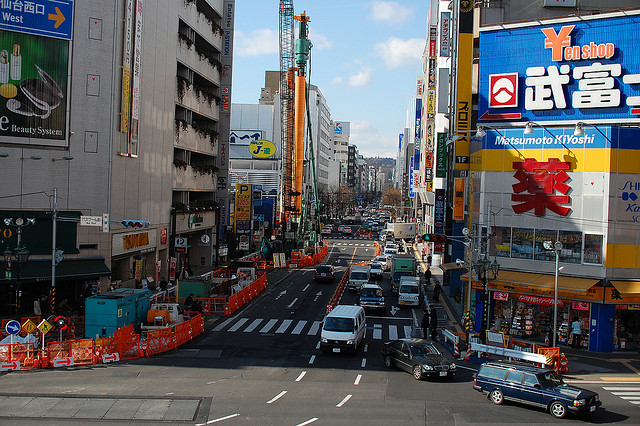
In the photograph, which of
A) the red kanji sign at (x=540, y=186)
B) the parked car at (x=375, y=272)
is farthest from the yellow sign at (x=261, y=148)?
the red kanji sign at (x=540, y=186)

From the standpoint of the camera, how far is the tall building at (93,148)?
3475 centimetres

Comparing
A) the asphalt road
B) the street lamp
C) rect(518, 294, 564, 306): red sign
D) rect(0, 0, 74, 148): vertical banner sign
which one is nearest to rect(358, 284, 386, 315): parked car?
the asphalt road

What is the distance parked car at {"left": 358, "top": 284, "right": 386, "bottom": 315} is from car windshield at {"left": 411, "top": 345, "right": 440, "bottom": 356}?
1441 cm

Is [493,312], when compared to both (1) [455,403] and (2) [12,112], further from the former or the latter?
(2) [12,112]

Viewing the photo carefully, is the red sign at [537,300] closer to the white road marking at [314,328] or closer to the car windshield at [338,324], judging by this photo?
the car windshield at [338,324]

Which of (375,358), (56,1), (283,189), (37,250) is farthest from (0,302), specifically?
(283,189)

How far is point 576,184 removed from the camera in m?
31.8

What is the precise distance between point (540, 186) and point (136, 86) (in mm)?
26691

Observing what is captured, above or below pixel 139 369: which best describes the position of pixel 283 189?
above

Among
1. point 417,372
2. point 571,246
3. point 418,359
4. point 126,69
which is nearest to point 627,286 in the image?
point 571,246

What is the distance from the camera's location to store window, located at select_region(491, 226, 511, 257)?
111 ft

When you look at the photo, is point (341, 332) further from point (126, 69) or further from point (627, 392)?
point (126, 69)

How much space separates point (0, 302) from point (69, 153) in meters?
9.53

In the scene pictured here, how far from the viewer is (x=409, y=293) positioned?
1667 inches
